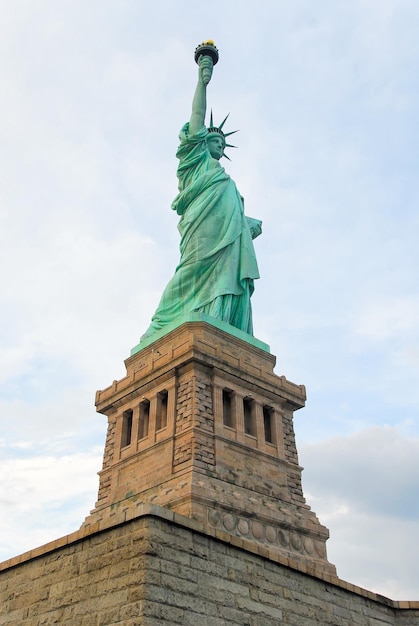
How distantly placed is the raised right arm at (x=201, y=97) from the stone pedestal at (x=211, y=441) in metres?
11.7

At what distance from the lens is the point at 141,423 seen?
2464 centimetres

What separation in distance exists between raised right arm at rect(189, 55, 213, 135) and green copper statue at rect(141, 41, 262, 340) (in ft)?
0.56

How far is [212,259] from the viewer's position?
28.5 meters

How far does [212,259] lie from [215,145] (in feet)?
23.7

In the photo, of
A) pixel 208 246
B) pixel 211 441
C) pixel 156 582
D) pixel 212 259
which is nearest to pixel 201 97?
pixel 208 246

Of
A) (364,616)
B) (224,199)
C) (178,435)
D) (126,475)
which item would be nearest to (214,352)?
(178,435)

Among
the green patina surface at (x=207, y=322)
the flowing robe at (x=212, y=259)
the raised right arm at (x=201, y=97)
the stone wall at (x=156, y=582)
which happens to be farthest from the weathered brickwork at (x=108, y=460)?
the raised right arm at (x=201, y=97)

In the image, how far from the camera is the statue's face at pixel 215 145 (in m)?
32.8

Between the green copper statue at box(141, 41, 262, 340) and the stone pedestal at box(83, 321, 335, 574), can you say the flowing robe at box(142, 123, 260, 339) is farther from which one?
the stone pedestal at box(83, 321, 335, 574)

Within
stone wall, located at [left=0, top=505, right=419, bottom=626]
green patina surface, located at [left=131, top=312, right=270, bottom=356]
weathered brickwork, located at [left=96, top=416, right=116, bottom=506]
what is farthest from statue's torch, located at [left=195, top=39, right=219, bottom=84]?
stone wall, located at [left=0, top=505, right=419, bottom=626]

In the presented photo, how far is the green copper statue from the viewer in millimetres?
27891

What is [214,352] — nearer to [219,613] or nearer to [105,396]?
[105,396]

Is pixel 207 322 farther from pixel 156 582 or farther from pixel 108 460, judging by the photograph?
pixel 156 582

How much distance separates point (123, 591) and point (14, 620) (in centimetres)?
263
